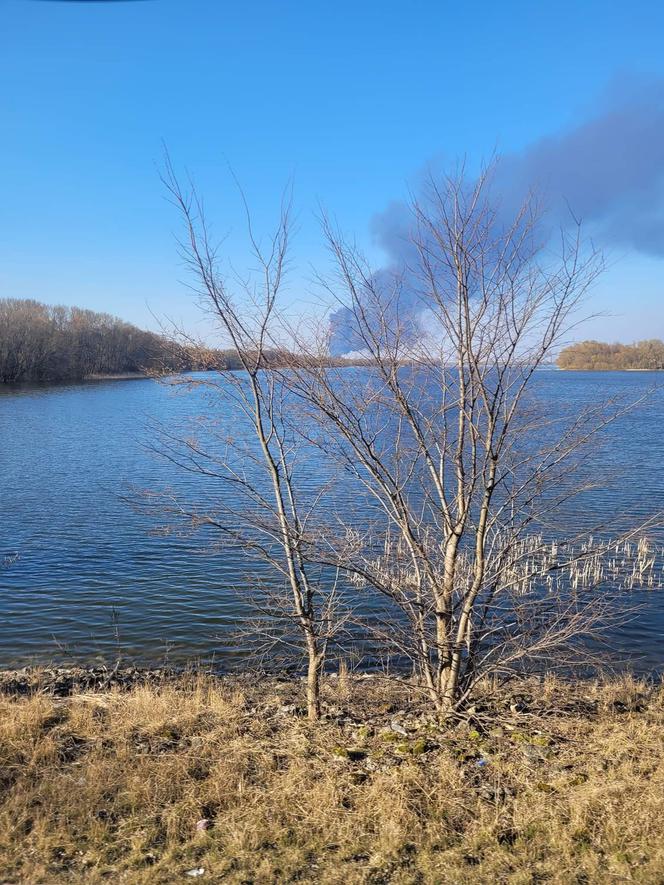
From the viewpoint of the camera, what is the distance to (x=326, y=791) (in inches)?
227

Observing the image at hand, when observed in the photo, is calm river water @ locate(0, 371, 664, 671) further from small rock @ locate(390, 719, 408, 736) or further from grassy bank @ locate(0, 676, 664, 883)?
small rock @ locate(390, 719, 408, 736)

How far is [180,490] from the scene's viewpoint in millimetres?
22141

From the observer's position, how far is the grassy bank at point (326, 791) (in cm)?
474

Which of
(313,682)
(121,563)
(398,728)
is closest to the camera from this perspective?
(398,728)

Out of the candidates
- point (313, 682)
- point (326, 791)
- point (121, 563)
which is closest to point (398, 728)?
point (313, 682)

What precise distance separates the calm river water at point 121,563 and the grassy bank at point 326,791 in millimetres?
2318

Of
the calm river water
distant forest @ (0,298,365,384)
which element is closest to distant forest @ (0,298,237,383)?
distant forest @ (0,298,365,384)

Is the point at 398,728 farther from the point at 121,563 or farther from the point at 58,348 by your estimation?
the point at 58,348

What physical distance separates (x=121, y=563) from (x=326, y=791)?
456 inches

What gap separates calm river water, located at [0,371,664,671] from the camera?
1178cm

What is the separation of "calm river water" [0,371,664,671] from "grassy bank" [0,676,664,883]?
2318 mm

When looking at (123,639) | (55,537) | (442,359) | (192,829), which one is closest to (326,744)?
(192,829)

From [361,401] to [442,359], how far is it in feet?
3.16

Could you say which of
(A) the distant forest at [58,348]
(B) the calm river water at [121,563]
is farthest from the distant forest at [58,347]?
(B) the calm river water at [121,563]
